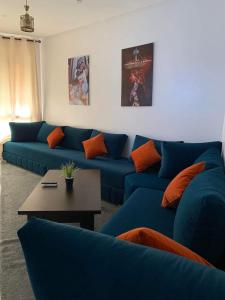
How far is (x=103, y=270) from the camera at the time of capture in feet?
2.46

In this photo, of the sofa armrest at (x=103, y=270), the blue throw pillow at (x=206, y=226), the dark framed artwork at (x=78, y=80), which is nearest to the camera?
the sofa armrest at (x=103, y=270)

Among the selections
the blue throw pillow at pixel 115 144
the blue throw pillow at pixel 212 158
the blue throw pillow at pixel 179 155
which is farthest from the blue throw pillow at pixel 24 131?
the blue throw pillow at pixel 212 158

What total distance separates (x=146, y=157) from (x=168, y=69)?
3.97 ft

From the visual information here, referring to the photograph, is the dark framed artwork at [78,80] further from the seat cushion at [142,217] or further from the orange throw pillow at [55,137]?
the seat cushion at [142,217]

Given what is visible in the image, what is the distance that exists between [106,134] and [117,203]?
1320 mm

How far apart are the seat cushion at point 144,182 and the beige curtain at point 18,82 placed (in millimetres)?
3592

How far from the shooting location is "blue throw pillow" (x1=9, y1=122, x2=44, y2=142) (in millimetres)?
5594

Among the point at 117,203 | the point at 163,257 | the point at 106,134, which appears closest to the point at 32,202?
the point at 117,203

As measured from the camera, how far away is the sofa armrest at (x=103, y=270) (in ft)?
2.21

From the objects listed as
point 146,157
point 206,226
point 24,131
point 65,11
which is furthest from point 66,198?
point 24,131

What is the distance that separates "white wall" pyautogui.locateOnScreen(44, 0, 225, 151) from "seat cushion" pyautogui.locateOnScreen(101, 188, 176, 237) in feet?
4.74

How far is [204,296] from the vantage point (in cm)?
64

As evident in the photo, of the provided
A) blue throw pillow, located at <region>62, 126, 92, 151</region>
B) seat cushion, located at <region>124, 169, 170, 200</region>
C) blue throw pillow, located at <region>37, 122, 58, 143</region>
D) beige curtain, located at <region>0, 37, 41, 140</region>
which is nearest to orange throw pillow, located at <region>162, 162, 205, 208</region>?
seat cushion, located at <region>124, 169, 170, 200</region>

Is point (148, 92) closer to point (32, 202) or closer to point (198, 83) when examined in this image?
point (198, 83)
